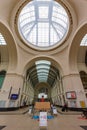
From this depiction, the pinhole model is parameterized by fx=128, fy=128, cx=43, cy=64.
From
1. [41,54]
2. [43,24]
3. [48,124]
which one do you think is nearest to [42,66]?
[43,24]

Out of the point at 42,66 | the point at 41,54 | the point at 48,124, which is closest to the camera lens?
the point at 48,124

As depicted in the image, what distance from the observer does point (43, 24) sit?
1083 inches

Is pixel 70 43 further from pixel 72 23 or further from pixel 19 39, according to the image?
pixel 19 39

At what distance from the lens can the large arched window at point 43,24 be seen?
23484mm

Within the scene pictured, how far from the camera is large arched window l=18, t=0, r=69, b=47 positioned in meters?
23.5

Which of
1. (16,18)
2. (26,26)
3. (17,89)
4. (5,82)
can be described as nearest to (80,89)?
(17,89)

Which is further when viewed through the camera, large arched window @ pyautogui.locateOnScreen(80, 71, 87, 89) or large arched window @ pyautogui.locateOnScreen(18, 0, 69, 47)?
large arched window @ pyautogui.locateOnScreen(18, 0, 69, 47)

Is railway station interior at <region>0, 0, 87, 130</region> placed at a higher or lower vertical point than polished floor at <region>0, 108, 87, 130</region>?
higher

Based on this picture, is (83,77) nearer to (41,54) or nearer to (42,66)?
(41,54)

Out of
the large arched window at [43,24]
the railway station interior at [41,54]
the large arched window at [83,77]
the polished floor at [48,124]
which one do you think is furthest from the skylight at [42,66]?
the polished floor at [48,124]

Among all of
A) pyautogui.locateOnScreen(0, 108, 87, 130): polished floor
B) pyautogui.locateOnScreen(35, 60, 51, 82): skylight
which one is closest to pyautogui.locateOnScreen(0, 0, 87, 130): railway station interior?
pyautogui.locateOnScreen(35, 60, 51, 82): skylight

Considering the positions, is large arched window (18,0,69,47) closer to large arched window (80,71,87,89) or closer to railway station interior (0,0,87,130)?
railway station interior (0,0,87,130)

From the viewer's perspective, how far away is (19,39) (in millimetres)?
19750

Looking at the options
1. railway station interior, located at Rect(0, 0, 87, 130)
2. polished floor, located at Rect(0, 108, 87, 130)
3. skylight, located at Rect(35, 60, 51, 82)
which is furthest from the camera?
skylight, located at Rect(35, 60, 51, 82)
